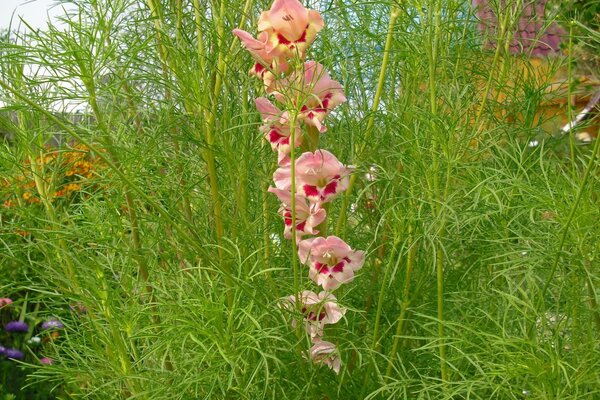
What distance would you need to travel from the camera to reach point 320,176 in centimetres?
143

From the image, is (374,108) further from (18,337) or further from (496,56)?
(18,337)

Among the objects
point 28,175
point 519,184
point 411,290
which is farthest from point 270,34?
point 28,175

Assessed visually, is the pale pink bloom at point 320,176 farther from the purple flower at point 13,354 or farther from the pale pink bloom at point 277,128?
the purple flower at point 13,354

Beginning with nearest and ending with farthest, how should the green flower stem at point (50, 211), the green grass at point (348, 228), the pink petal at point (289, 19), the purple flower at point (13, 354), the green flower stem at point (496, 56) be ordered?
the pink petal at point (289, 19) → the green grass at point (348, 228) → the green flower stem at point (496, 56) → the green flower stem at point (50, 211) → the purple flower at point (13, 354)

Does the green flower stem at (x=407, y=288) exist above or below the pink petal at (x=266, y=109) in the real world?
below

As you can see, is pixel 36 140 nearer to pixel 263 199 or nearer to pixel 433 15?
pixel 263 199

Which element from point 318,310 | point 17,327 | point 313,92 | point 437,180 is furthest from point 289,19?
point 17,327

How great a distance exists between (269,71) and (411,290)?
1.80 feet

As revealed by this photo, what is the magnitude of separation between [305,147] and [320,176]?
3.3 inches

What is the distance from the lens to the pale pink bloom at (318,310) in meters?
1.48

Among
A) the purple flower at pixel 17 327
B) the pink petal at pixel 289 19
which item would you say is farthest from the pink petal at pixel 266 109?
the purple flower at pixel 17 327

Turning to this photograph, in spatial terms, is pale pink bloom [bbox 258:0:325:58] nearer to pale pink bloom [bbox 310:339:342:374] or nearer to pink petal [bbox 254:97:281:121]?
pink petal [bbox 254:97:281:121]

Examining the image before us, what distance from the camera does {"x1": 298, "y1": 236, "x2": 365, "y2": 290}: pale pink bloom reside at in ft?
4.69

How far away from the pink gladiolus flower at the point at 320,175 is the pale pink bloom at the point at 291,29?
0.16 metres
